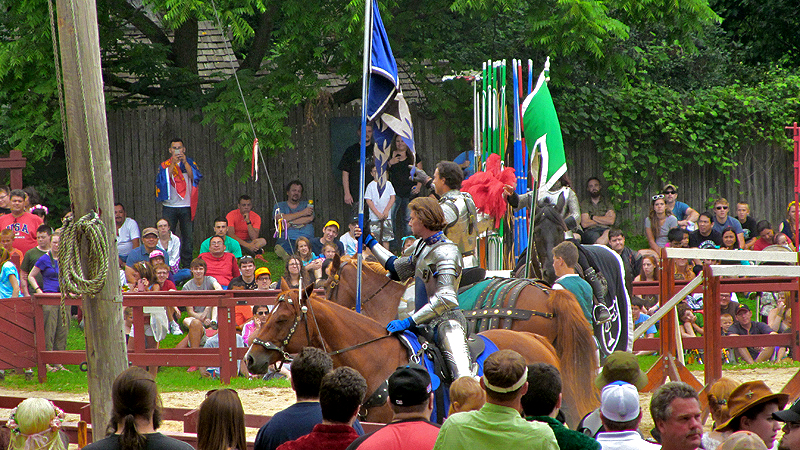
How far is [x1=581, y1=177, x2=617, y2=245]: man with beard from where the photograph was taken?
14188mm

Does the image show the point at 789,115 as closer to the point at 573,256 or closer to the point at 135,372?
the point at 573,256

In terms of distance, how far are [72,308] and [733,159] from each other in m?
11.5

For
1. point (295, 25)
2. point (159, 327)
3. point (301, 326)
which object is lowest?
point (159, 327)

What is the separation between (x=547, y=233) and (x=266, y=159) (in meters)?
8.43

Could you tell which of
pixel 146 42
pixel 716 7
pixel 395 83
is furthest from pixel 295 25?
pixel 716 7

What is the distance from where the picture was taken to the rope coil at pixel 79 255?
5832 mm

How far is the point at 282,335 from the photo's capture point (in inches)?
232

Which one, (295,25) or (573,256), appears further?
(295,25)

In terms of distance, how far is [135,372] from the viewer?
3.82 m

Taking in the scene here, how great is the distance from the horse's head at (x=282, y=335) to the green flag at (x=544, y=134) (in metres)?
3.09

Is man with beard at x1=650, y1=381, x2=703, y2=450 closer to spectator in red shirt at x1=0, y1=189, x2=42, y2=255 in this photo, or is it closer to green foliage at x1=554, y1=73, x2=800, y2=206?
spectator in red shirt at x1=0, y1=189, x2=42, y2=255

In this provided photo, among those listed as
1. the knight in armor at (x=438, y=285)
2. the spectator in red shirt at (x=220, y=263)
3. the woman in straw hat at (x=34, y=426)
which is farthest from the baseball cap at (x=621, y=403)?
the spectator in red shirt at (x=220, y=263)

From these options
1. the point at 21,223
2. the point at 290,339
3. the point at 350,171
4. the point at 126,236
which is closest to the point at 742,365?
the point at 290,339

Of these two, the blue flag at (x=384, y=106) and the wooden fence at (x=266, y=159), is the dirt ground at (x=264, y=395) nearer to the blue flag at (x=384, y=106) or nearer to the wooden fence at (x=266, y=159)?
the blue flag at (x=384, y=106)
